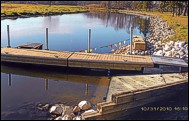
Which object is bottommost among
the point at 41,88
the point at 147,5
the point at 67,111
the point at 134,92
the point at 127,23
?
the point at 41,88

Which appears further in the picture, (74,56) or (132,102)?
(74,56)

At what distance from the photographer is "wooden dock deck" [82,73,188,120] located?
9.20 m

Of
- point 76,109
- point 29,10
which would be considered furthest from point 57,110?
point 29,10

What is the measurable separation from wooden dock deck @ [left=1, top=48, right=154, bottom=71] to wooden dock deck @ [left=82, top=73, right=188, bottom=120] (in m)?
0.86

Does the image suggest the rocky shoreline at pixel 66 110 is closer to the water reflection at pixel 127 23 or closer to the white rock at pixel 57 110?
the white rock at pixel 57 110

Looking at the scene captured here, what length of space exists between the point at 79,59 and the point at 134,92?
520cm

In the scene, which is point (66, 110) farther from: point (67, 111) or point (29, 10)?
point (29, 10)

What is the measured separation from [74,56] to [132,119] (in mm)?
6336

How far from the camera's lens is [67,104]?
416 inches

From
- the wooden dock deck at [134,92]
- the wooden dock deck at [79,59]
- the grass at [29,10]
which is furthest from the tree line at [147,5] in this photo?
the wooden dock deck at [134,92]

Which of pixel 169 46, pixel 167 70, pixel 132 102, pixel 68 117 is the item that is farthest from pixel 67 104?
pixel 169 46

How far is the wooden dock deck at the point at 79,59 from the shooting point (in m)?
13.9

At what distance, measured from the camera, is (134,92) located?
980 cm

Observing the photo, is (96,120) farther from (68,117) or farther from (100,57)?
(100,57)
